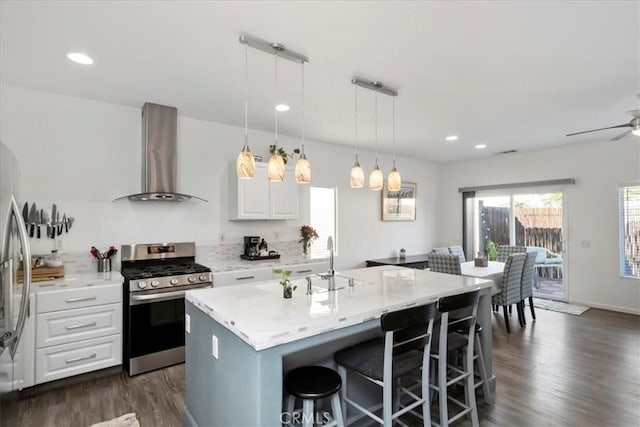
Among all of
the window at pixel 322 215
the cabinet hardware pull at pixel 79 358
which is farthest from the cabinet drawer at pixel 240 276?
the window at pixel 322 215

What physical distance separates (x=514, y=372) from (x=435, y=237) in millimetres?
4435

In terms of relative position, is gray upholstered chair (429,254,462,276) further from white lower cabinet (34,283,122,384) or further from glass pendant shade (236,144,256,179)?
white lower cabinet (34,283,122,384)

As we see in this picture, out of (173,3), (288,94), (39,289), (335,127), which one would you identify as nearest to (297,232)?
(335,127)

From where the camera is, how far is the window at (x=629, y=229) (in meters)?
5.05

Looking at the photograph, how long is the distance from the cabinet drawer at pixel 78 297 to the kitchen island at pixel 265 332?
50.3 inches

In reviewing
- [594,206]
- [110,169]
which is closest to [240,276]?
[110,169]

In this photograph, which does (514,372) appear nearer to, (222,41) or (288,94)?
(288,94)

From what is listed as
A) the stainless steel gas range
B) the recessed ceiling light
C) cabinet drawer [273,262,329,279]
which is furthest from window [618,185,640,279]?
the recessed ceiling light

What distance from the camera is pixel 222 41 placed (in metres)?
2.35

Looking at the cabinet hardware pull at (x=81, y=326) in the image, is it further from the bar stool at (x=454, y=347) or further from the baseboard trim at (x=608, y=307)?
the baseboard trim at (x=608, y=307)

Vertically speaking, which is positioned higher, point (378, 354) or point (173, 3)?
point (173, 3)

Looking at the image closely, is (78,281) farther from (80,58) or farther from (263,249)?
(263,249)

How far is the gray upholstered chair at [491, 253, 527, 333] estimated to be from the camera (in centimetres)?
429

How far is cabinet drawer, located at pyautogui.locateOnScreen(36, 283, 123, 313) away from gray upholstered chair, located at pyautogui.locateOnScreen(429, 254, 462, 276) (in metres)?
3.66
